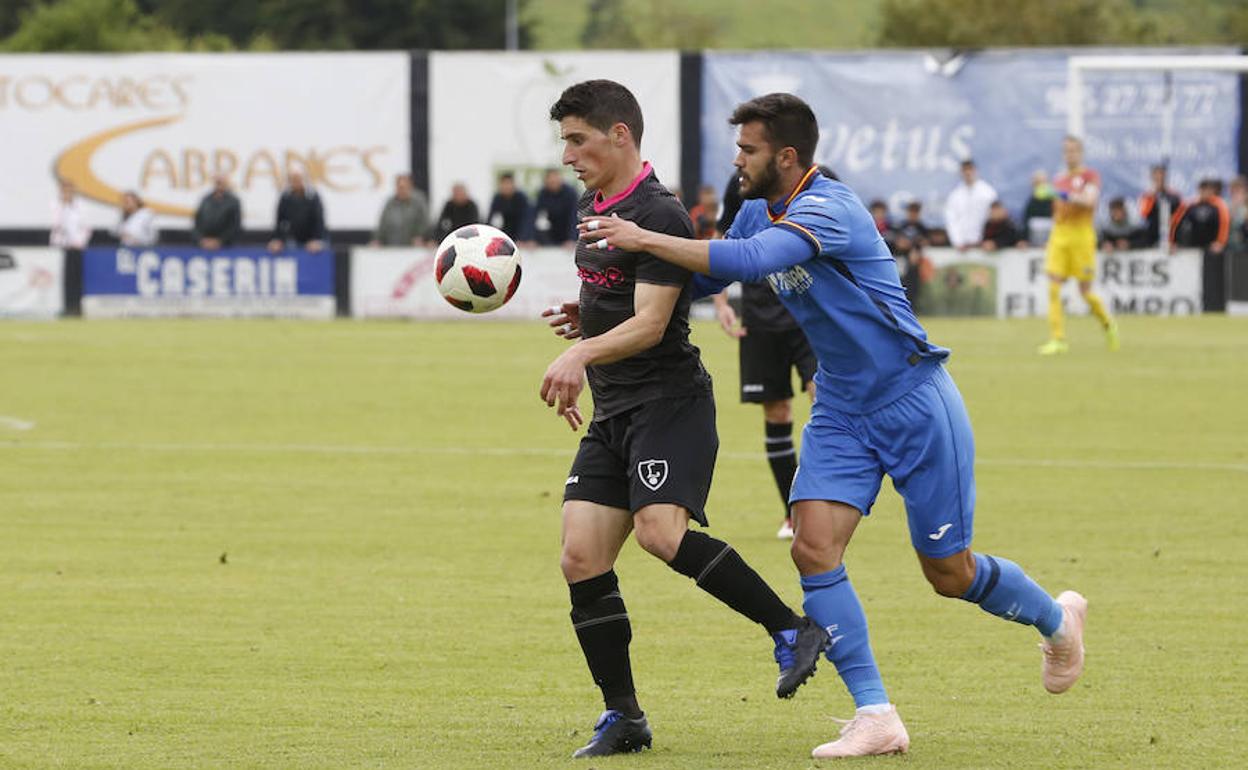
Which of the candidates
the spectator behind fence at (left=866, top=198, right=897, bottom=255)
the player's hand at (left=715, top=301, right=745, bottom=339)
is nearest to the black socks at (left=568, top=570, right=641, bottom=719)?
the player's hand at (left=715, top=301, right=745, bottom=339)

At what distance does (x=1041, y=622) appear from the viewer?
7.37 metres

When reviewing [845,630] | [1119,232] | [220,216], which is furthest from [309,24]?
[845,630]

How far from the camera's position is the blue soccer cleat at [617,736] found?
699cm

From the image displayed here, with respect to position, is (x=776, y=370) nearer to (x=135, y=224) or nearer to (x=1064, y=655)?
(x=1064, y=655)

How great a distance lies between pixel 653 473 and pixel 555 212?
2827cm

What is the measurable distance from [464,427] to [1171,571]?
8474 millimetres

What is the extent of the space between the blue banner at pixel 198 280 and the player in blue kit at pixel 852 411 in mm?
26520

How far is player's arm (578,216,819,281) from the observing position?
260 inches

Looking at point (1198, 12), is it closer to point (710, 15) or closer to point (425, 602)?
point (710, 15)

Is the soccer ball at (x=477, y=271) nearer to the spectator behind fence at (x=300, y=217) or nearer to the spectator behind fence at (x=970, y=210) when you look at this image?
the spectator behind fence at (x=300, y=217)

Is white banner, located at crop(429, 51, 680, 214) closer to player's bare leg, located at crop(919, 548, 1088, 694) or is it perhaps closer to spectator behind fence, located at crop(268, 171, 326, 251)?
spectator behind fence, located at crop(268, 171, 326, 251)

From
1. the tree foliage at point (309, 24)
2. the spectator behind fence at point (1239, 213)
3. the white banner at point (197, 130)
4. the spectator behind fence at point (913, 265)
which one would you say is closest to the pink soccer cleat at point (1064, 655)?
the spectator behind fence at point (913, 265)

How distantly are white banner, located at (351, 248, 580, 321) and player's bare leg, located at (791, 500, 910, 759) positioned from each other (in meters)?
24.4

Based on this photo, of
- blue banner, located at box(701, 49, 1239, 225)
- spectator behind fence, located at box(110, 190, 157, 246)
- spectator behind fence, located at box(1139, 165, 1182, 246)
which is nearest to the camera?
spectator behind fence, located at box(1139, 165, 1182, 246)
